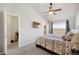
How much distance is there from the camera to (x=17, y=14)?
2.17 meters

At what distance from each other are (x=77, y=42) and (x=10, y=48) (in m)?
1.51

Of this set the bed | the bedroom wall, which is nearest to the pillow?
the bed

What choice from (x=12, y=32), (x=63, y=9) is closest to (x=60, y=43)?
(x=63, y=9)

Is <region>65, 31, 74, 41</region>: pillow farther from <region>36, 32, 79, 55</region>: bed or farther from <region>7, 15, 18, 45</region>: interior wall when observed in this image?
<region>7, 15, 18, 45</region>: interior wall

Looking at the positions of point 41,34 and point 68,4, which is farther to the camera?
point 41,34

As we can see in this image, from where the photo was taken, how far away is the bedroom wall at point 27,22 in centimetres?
218

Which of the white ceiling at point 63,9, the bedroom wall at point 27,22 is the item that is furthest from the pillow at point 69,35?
the bedroom wall at point 27,22

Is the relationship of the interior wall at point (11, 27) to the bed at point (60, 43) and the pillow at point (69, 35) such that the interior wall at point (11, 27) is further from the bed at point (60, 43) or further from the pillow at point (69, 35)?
the pillow at point (69, 35)

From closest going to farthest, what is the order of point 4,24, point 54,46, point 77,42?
point 77,42 → point 4,24 → point 54,46

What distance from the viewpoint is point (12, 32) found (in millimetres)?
2172

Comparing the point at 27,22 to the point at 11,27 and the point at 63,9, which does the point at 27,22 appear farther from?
the point at 63,9

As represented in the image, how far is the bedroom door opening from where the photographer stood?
83.9 inches
